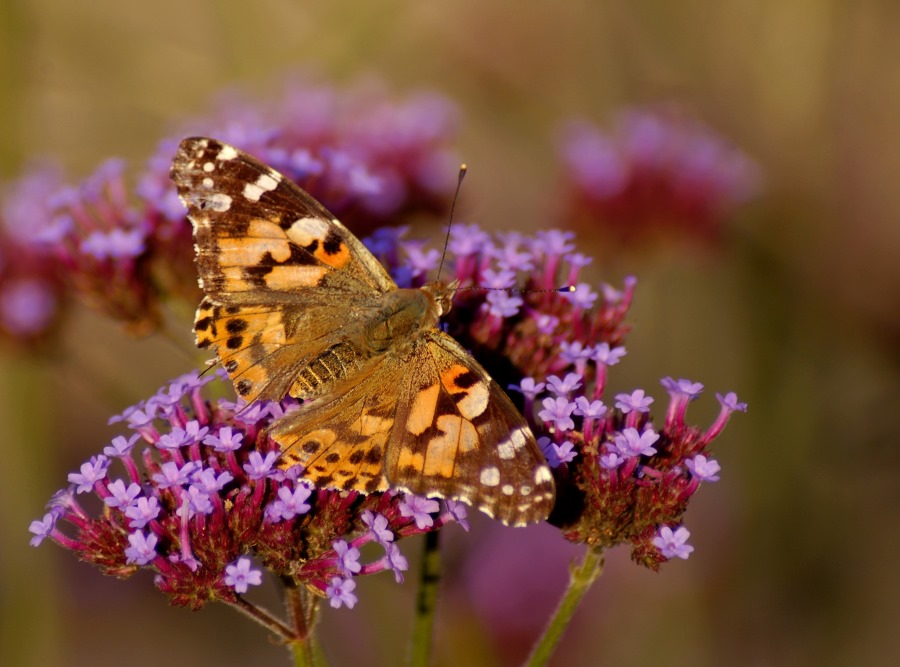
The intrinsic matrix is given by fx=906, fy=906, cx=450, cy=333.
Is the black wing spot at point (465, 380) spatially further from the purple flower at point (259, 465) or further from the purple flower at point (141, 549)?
the purple flower at point (141, 549)

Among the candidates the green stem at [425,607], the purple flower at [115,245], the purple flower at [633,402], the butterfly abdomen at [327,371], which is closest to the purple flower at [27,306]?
the purple flower at [115,245]

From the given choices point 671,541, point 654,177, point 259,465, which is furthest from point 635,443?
point 654,177

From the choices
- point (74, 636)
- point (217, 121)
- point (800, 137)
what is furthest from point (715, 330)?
point (74, 636)

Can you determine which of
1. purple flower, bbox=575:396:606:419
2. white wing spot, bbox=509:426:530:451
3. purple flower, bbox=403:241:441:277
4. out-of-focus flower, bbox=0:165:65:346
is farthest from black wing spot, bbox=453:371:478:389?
out-of-focus flower, bbox=0:165:65:346

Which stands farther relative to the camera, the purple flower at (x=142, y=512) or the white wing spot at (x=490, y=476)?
the purple flower at (x=142, y=512)

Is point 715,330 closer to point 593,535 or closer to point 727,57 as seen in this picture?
point 727,57

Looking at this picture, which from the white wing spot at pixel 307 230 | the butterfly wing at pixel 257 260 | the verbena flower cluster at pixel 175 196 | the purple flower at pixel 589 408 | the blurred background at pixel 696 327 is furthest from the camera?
the blurred background at pixel 696 327
